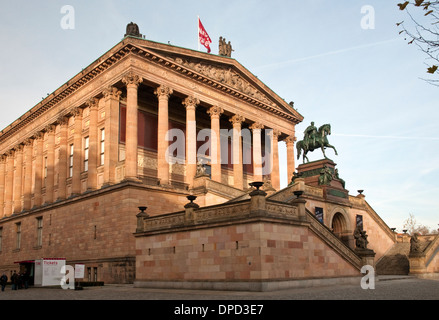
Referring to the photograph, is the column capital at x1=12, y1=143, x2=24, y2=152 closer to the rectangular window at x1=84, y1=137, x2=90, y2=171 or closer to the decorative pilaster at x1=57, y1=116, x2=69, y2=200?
the decorative pilaster at x1=57, y1=116, x2=69, y2=200

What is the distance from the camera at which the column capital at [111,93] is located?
40.4 meters

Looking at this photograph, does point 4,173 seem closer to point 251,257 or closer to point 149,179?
point 149,179

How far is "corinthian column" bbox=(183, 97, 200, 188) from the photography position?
41844 mm

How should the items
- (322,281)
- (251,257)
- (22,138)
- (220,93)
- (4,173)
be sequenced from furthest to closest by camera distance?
(4,173), (22,138), (220,93), (322,281), (251,257)

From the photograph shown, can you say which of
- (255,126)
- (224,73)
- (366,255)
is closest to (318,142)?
(255,126)

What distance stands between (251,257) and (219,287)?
2.62m

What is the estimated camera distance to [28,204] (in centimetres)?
5362

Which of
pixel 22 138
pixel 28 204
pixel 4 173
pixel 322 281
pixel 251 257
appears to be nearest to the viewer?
pixel 251 257

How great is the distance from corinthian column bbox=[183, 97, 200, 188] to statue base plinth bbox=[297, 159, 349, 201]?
10048 millimetres

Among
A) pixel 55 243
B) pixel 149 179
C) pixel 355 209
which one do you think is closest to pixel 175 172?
pixel 149 179

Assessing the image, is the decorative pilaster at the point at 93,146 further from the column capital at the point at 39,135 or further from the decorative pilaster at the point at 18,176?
the decorative pilaster at the point at 18,176

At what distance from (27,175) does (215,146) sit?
25.2 m

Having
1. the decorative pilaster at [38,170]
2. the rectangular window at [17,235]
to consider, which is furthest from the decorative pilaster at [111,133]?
the rectangular window at [17,235]

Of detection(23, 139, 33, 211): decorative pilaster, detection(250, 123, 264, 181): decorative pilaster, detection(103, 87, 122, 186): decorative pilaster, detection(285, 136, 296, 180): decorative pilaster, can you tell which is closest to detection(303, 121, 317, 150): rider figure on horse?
detection(250, 123, 264, 181): decorative pilaster
